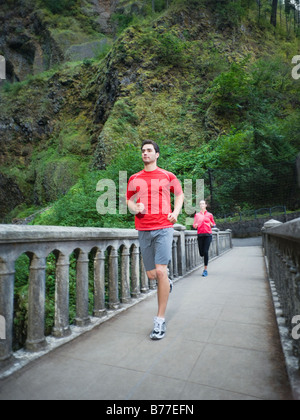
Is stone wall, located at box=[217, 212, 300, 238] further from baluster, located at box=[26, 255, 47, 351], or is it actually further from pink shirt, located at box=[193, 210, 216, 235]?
baluster, located at box=[26, 255, 47, 351]

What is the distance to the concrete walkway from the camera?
1.54 metres

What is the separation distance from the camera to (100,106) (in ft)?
70.4

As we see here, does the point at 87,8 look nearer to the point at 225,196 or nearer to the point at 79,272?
the point at 225,196

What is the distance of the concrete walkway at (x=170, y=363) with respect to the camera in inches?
60.4

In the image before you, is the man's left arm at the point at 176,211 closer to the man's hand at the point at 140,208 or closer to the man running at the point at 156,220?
the man running at the point at 156,220

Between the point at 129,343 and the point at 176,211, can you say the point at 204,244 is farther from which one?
the point at 129,343

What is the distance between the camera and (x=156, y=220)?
8.27 feet

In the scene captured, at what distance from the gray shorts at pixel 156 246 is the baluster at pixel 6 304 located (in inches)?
48.0

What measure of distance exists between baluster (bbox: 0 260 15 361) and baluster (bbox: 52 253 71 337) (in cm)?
53

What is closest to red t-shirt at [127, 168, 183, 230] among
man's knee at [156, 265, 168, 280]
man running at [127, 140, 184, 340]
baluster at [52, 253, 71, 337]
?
man running at [127, 140, 184, 340]

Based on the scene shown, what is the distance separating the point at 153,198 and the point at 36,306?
141 centimetres

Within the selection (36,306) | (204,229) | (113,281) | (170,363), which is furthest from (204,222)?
(36,306)
